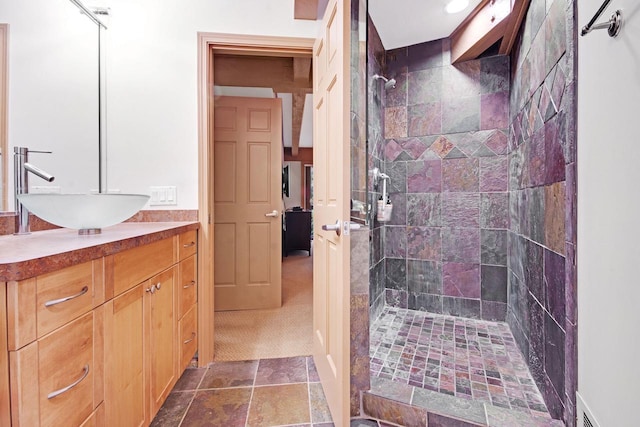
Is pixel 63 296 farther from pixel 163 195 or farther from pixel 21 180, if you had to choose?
pixel 163 195

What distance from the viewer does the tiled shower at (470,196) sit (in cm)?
150

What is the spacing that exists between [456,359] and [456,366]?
9 centimetres

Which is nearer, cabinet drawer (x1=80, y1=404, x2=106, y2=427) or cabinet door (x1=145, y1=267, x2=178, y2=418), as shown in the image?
cabinet drawer (x1=80, y1=404, x2=106, y2=427)

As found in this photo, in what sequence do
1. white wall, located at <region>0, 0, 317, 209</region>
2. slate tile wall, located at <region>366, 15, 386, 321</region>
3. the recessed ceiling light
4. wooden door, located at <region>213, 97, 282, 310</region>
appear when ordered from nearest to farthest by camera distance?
white wall, located at <region>0, 0, 317, 209</region>
the recessed ceiling light
slate tile wall, located at <region>366, 15, 386, 321</region>
wooden door, located at <region>213, 97, 282, 310</region>

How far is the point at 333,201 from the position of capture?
1333 mm

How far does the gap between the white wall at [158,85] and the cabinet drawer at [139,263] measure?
0.53 m

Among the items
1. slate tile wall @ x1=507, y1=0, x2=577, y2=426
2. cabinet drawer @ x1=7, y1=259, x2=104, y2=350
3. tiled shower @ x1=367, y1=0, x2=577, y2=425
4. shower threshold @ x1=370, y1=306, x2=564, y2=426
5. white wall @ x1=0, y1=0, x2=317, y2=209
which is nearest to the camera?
cabinet drawer @ x1=7, y1=259, x2=104, y2=350

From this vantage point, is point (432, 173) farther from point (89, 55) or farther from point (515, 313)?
point (89, 55)

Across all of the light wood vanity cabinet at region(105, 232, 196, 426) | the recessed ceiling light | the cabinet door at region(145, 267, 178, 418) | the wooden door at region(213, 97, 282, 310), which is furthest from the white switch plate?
the recessed ceiling light

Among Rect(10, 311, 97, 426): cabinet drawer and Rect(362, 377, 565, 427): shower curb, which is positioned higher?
Rect(10, 311, 97, 426): cabinet drawer

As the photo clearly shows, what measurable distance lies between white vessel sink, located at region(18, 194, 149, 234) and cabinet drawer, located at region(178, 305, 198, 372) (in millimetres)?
678

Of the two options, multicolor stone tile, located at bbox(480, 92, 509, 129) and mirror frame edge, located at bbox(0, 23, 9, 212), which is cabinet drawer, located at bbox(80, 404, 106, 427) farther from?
multicolor stone tile, located at bbox(480, 92, 509, 129)

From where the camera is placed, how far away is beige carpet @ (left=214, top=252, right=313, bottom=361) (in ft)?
6.36

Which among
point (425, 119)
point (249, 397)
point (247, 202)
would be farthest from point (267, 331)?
point (425, 119)
